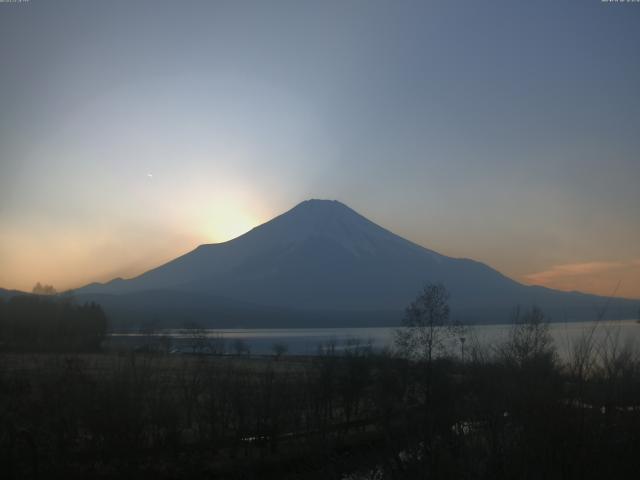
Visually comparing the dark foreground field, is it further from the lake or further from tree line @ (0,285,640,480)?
the lake

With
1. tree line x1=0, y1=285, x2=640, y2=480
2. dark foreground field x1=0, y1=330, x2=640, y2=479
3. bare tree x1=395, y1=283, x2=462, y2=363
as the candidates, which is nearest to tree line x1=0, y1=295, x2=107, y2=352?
tree line x1=0, y1=285, x2=640, y2=480

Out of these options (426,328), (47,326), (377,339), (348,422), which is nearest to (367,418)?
(348,422)

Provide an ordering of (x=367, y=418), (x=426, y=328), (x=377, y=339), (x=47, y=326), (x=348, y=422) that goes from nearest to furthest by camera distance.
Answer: (x=348, y=422) < (x=367, y=418) < (x=426, y=328) < (x=47, y=326) < (x=377, y=339)

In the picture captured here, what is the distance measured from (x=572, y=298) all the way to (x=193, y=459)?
197777 mm

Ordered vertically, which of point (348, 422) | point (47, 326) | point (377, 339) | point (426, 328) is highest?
point (426, 328)

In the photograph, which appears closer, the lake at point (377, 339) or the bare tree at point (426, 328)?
the lake at point (377, 339)

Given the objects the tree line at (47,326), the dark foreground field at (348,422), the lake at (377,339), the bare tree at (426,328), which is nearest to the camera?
the dark foreground field at (348,422)

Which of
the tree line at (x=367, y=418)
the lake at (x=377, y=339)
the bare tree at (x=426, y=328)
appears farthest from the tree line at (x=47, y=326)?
the bare tree at (x=426, y=328)

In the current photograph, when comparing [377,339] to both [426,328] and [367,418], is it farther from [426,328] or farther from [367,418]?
[367,418]

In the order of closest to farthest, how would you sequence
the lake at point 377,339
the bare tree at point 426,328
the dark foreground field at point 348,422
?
the dark foreground field at point 348,422, the lake at point 377,339, the bare tree at point 426,328

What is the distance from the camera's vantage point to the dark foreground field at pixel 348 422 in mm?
4906

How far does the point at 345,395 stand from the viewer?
74.3 ft

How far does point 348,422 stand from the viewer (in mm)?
20672

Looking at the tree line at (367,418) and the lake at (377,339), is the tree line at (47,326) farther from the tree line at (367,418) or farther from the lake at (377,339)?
the tree line at (367,418)
